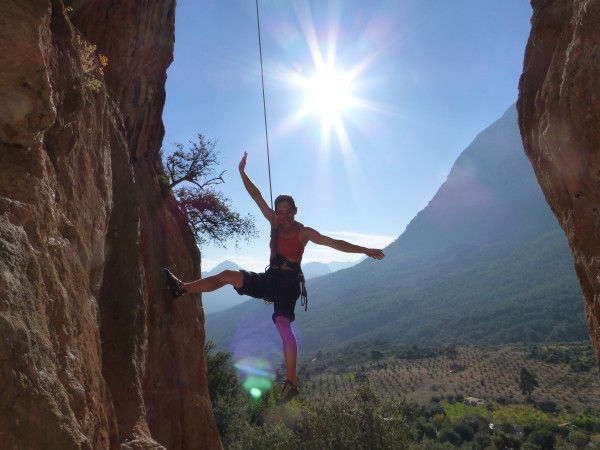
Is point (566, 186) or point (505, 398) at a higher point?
point (566, 186)

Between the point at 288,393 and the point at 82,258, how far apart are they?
133 inches

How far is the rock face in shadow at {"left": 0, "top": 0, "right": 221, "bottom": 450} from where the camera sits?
9.34 feet

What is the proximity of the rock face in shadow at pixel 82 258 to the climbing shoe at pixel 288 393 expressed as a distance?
7.01 feet

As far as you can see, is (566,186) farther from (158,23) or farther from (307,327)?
(307,327)

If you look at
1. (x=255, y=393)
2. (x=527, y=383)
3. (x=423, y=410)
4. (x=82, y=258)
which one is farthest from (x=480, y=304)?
(x=82, y=258)

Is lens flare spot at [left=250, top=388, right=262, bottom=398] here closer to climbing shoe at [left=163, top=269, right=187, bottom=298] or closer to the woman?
climbing shoe at [left=163, top=269, right=187, bottom=298]

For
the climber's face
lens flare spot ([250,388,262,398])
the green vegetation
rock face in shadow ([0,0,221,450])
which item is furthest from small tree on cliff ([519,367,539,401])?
the climber's face

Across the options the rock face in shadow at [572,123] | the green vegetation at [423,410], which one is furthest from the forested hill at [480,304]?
the rock face in shadow at [572,123]

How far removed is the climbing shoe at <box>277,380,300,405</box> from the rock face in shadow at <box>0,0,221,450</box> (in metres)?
2.14

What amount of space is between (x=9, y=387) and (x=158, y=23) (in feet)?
39.7

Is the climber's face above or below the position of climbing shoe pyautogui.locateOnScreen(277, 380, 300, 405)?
above

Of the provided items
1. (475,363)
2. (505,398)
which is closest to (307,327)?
(475,363)

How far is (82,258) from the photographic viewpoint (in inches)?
187

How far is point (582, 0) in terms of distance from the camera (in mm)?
7215
